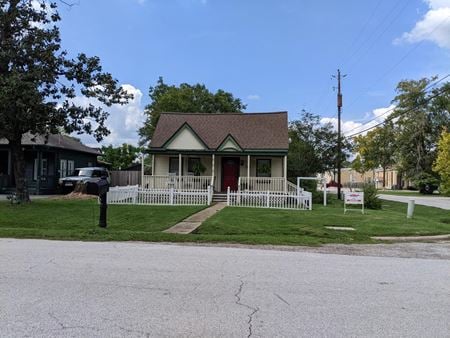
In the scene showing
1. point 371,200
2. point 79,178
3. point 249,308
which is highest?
point 79,178

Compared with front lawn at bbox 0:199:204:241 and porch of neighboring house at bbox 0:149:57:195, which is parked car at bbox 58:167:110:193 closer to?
porch of neighboring house at bbox 0:149:57:195

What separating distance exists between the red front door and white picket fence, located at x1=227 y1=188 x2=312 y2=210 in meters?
5.57

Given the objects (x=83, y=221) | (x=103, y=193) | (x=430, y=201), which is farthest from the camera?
(x=430, y=201)

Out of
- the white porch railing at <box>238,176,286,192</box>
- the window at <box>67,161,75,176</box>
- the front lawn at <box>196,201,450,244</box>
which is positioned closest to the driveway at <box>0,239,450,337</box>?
the front lawn at <box>196,201,450,244</box>

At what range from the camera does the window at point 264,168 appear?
27.6m

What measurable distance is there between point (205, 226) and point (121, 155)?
41.0 meters

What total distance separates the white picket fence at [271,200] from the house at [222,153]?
10.1 ft

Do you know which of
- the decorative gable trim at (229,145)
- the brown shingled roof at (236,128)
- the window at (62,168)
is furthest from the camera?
the window at (62,168)

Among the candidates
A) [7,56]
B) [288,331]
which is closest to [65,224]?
[7,56]

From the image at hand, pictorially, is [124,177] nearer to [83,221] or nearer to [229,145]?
[229,145]

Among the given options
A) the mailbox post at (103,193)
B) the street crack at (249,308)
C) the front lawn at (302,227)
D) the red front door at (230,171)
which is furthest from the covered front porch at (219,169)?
the street crack at (249,308)

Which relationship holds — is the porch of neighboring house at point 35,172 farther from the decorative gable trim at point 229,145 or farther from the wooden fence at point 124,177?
the decorative gable trim at point 229,145

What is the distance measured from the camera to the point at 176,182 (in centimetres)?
2645

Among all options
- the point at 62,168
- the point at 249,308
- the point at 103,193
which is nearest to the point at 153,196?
the point at 103,193
